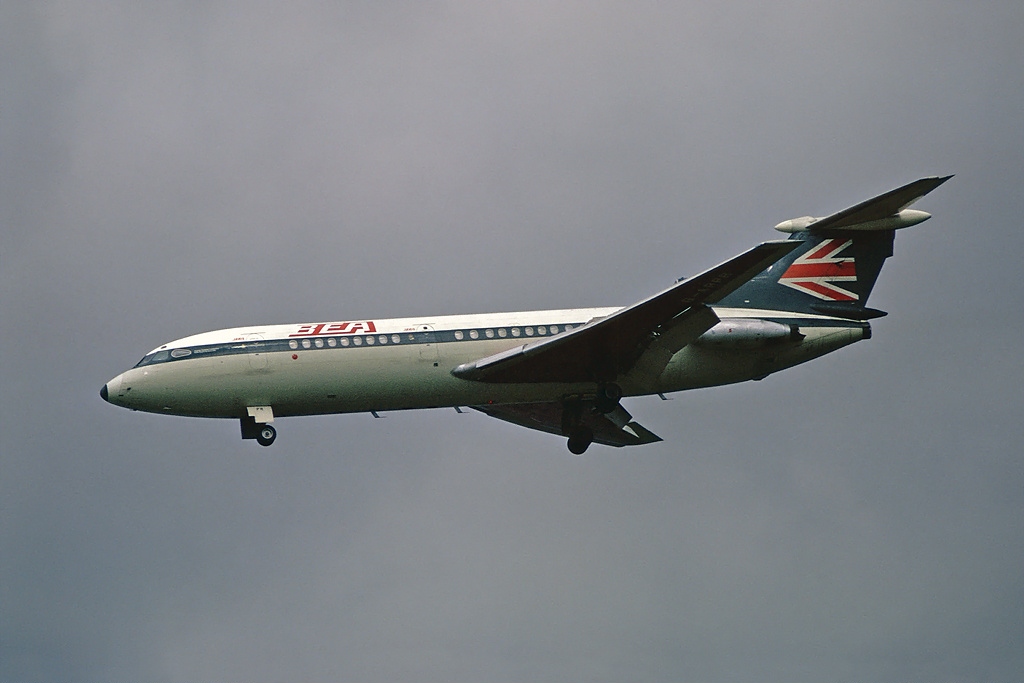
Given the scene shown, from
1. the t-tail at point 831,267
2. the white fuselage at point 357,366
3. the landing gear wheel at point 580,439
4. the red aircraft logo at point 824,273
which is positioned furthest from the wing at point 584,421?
the red aircraft logo at point 824,273

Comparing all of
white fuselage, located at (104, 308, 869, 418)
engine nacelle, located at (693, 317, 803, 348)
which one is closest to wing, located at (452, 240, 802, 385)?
white fuselage, located at (104, 308, 869, 418)

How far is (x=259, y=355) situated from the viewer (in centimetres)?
3872

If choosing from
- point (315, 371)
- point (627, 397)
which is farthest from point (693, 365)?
point (315, 371)

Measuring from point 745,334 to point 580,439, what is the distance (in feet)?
24.0

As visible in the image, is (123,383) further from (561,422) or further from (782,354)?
(782,354)

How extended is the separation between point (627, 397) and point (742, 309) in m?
4.54

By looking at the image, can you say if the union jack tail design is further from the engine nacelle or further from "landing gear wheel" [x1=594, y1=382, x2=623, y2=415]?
"landing gear wheel" [x1=594, y1=382, x2=623, y2=415]

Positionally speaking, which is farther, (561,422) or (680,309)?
(561,422)

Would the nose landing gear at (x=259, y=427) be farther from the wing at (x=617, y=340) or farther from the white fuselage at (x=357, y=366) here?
the wing at (x=617, y=340)

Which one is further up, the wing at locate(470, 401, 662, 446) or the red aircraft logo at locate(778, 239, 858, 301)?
the red aircraft logo at locate(778, 239, 858, 301)

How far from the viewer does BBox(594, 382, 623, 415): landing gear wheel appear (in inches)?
1581

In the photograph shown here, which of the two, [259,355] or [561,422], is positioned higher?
[259,355]

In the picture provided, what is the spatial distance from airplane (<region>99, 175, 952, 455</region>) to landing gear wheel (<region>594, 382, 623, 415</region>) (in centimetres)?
4

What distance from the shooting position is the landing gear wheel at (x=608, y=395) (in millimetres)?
40156
